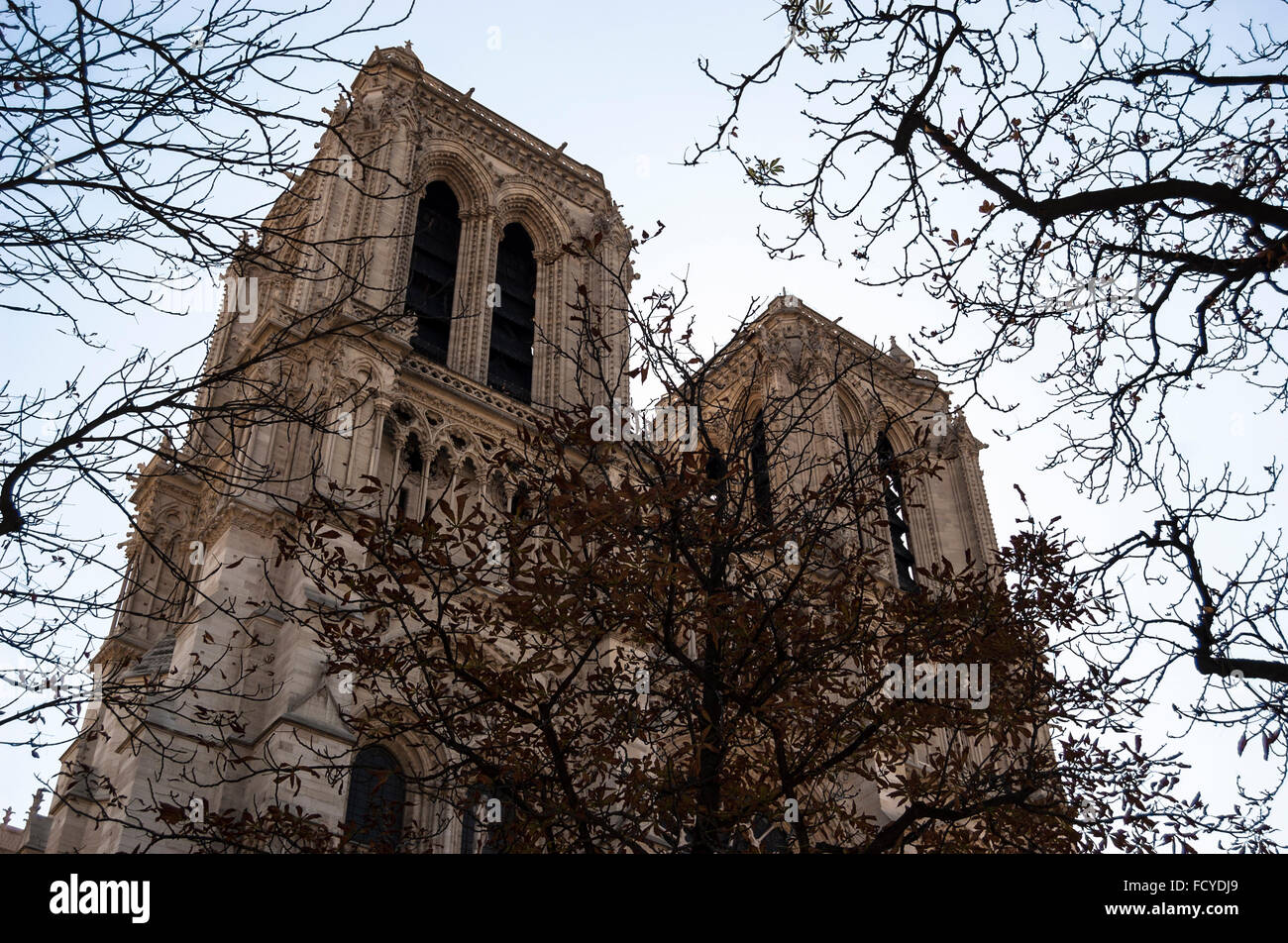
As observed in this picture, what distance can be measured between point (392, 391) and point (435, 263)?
283 inches

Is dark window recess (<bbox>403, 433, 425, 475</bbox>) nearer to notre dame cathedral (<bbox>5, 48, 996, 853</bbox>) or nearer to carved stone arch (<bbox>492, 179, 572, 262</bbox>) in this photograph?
notre dame cathedral (<bbox>5, 48, 996, 853</bbox>)

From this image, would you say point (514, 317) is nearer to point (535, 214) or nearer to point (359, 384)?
point (535, 214)

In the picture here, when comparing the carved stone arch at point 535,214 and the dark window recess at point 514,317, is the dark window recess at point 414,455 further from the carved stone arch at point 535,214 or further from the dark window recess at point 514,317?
the carved stone arch at point 535,214

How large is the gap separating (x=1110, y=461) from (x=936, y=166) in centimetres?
242

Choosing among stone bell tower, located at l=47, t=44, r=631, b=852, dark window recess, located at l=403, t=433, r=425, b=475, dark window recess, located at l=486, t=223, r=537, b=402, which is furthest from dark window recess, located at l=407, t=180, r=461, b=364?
dark window recess, located at l=403, t=433, r=425, b=475

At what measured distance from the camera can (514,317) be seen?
94.8ft

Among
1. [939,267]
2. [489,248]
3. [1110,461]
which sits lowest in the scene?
[1110,461]

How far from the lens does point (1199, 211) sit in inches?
303

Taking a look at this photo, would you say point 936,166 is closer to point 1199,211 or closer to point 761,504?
point 1199,211

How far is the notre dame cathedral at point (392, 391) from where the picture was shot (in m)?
16.4

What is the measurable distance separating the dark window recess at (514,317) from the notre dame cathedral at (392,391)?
59 mm

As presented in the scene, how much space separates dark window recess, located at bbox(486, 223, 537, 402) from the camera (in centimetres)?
2714

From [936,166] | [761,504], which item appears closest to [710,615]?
[761,504]

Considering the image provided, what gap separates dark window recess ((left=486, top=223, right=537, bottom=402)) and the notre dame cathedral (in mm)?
59
